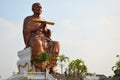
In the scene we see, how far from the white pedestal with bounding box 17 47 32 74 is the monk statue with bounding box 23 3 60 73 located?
763 mm

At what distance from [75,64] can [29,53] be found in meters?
5.09

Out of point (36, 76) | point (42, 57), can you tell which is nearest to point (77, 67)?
point (42, 57)

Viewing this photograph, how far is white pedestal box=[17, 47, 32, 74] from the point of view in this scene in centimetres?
4231

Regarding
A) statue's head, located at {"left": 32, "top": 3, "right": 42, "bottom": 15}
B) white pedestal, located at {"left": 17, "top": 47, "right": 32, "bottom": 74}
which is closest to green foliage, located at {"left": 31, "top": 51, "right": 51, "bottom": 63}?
white pedestal, located at {"left": 17, "top": 47, "right": 32, "bottom": 74}

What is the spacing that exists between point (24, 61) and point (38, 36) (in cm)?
318

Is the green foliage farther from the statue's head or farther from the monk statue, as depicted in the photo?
the statue's head

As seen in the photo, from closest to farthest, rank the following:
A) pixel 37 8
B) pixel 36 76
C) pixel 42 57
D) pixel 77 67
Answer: pixel 36 76 → pixel 42 57 → pixel 77 67 → pixel 37 8

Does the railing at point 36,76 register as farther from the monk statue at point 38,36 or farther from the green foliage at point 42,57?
the monk statue at point 38,36

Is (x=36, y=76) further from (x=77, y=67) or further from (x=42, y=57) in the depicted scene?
(x=77, y=67)

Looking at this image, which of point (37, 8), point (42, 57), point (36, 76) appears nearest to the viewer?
point (36, 76)

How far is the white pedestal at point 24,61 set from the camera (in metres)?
42.3

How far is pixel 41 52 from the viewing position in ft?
133

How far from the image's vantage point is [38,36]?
141ft

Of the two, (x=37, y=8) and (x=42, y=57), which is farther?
(x=37, y=8)
